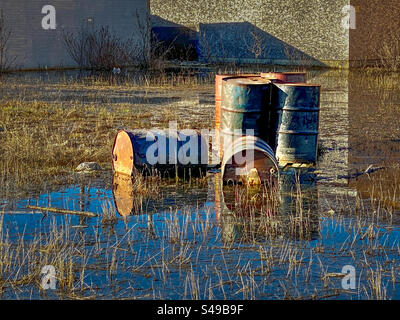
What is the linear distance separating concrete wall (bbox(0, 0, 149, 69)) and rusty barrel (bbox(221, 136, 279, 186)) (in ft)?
55.2

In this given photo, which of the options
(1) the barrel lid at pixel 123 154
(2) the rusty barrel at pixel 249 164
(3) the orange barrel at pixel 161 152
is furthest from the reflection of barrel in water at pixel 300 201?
(1) the barrel lid at pixel 123 154

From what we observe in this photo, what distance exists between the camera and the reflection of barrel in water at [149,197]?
7.02 m

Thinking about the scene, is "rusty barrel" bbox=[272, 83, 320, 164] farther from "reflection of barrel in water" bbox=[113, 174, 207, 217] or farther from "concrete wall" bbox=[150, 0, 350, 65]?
"concrete wall" bbox=[150, 0, 350, 65]

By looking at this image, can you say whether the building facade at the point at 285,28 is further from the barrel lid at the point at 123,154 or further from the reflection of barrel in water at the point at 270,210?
the reflection of barrel in water at the point at 270,210

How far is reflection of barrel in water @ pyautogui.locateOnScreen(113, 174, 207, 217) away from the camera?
23.0 feet

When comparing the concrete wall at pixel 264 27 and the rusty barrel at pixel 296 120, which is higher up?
the concrete wall at pixel 264 27

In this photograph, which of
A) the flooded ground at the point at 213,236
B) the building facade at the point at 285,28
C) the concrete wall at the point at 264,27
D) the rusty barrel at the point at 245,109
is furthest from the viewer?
the concrete wall at the point at 264,27

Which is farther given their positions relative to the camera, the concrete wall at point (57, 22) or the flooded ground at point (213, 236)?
the concrete wall at point (57, 22)

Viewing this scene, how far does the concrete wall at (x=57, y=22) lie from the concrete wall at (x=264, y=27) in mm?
2318

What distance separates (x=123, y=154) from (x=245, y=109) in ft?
5.04

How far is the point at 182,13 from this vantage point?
94.8 feet

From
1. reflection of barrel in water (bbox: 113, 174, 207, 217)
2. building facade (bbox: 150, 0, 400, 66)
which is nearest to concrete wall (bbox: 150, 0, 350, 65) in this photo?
building facade (bbox: 150, 0, 400, 66)

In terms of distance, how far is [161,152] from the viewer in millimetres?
8234

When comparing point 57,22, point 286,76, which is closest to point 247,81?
point 286,76
